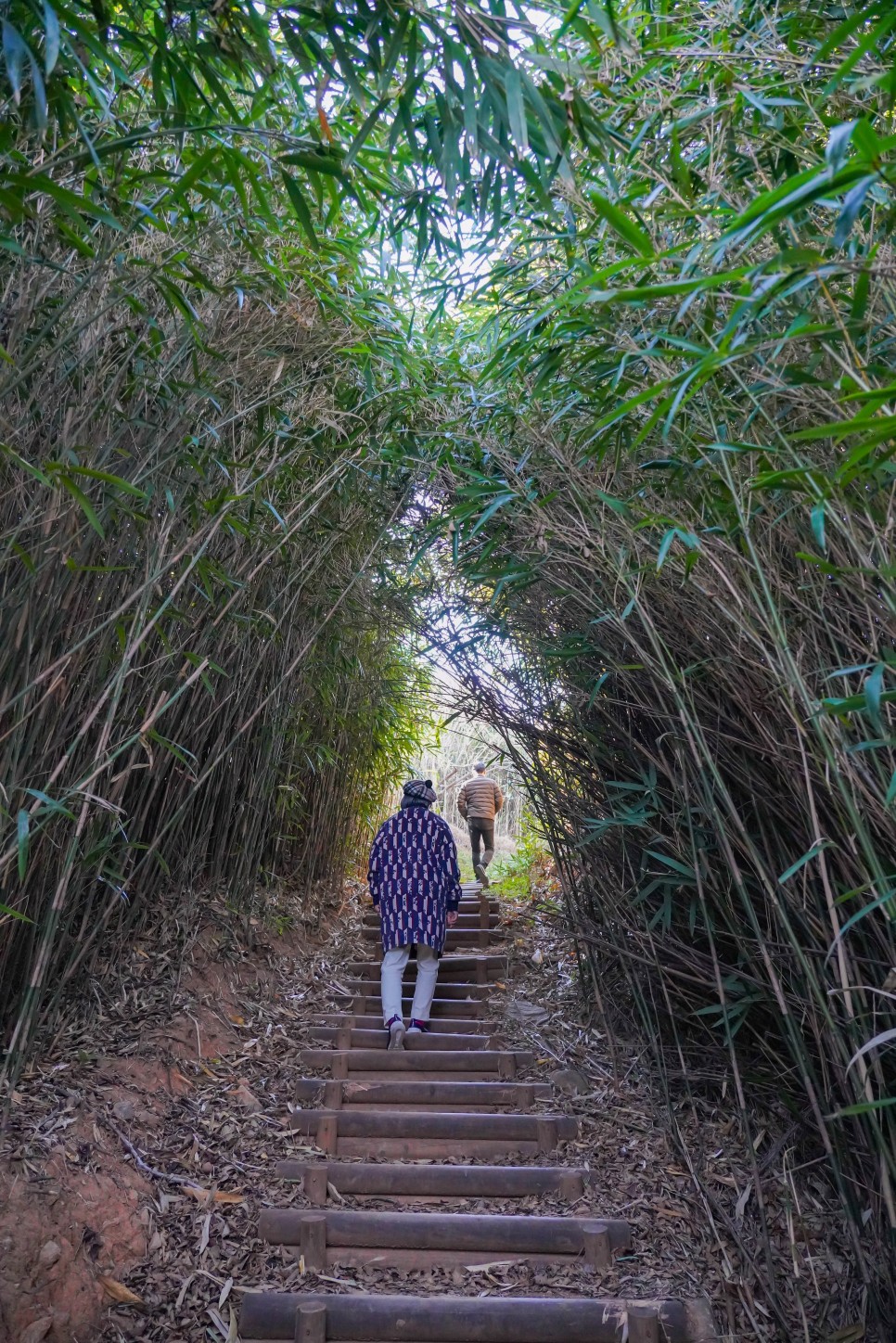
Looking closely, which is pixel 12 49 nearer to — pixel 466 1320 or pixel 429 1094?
pixel 466 1320

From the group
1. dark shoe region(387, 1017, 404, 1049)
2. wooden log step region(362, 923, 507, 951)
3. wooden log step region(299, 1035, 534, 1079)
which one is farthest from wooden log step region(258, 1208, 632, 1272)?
wooden log step region(362, 923, 507, 951)

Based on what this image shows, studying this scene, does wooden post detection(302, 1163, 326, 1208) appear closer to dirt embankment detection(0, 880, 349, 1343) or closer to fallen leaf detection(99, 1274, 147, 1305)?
dirt embankment detection(0, 880, 349, 1343)

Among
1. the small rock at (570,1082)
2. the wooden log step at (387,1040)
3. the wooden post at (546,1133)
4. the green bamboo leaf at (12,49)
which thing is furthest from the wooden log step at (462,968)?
the green bamboo leaf at (12,49)

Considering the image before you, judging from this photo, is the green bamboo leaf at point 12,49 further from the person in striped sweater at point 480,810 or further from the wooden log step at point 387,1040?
the person in striped sweater at point 480,810

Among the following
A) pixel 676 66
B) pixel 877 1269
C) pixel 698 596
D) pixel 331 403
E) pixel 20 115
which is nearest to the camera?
Result: pixel 20 115

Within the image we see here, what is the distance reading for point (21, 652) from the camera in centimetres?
180

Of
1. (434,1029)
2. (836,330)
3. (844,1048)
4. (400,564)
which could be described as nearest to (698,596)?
(836,330)

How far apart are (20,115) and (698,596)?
62.7 inches

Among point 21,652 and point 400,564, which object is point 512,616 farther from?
point 21,652

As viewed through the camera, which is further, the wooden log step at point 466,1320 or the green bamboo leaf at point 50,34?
the wooden log step at point 466,1320

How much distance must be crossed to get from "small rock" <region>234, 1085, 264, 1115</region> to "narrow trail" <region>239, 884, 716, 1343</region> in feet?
0.44

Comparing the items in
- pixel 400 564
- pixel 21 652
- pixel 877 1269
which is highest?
pixel 400 564

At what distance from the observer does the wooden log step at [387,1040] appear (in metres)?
3.20

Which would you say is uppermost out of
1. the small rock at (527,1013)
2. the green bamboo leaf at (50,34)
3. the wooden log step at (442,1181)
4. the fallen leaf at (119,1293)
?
the green bamboo leaf at (50,34)
